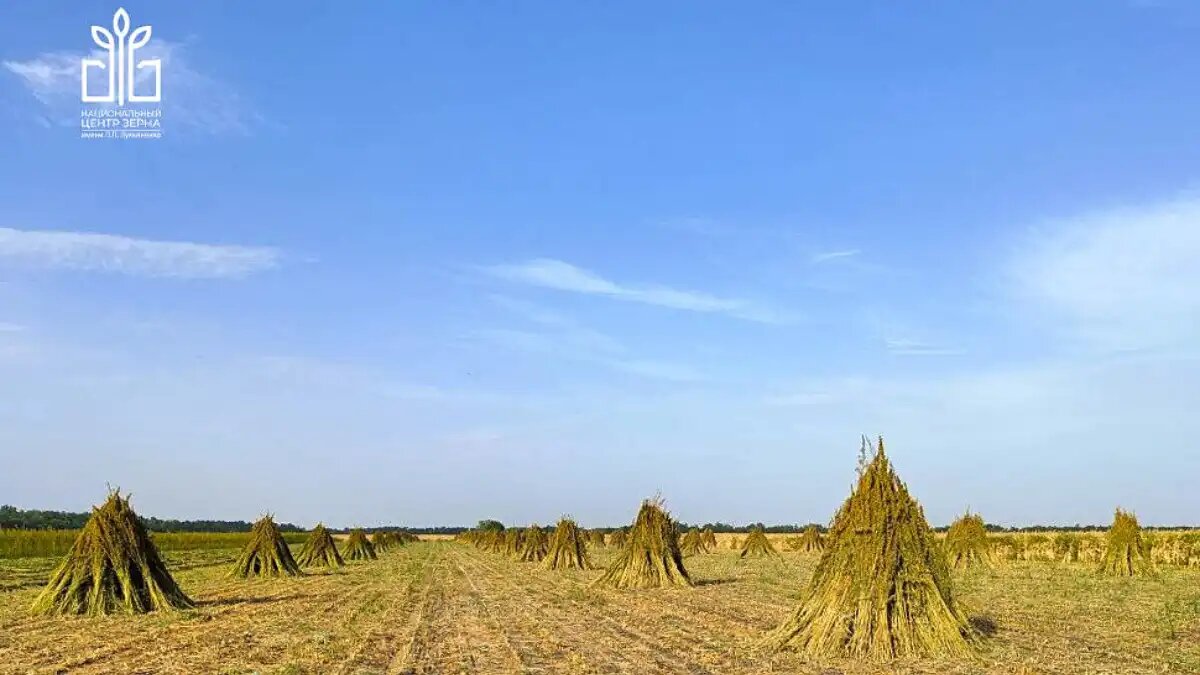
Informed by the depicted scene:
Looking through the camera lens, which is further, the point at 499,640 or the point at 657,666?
the point at 499,640

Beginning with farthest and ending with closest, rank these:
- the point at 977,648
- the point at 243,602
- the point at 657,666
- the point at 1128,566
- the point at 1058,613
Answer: the point at 1128,566
the point at 243,602
the point at 1058,613
the point at 977,648
the point at 657,666

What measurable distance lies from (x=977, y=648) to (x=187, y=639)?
40.4 ft

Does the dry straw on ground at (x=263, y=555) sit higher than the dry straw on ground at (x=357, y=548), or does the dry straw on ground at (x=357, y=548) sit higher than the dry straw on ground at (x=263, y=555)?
the dry straw on ground at (x=263, y=555)

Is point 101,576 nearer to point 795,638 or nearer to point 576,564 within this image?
point 795,638

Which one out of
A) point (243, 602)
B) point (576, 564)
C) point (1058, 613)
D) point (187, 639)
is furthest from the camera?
point (576, 564)

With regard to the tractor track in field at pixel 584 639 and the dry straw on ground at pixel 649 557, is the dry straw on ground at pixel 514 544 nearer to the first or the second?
the dry straw on ground at pixel 649 557

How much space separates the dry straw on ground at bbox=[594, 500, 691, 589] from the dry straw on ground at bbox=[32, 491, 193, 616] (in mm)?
12258

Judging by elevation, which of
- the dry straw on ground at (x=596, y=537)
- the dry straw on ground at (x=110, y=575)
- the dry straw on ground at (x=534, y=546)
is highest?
the dry straw on ground at (x=110, y=575)

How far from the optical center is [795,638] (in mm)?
14445

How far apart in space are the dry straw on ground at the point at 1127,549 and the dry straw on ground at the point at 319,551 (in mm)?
32916

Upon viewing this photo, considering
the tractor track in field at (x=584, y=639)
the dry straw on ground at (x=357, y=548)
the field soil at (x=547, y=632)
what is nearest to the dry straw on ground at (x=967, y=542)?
the field soil at (x=547, y=632)

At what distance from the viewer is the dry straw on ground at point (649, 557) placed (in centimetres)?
2833

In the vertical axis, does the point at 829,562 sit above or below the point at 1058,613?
above

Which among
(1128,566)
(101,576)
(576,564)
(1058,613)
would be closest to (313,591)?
(101,576)
